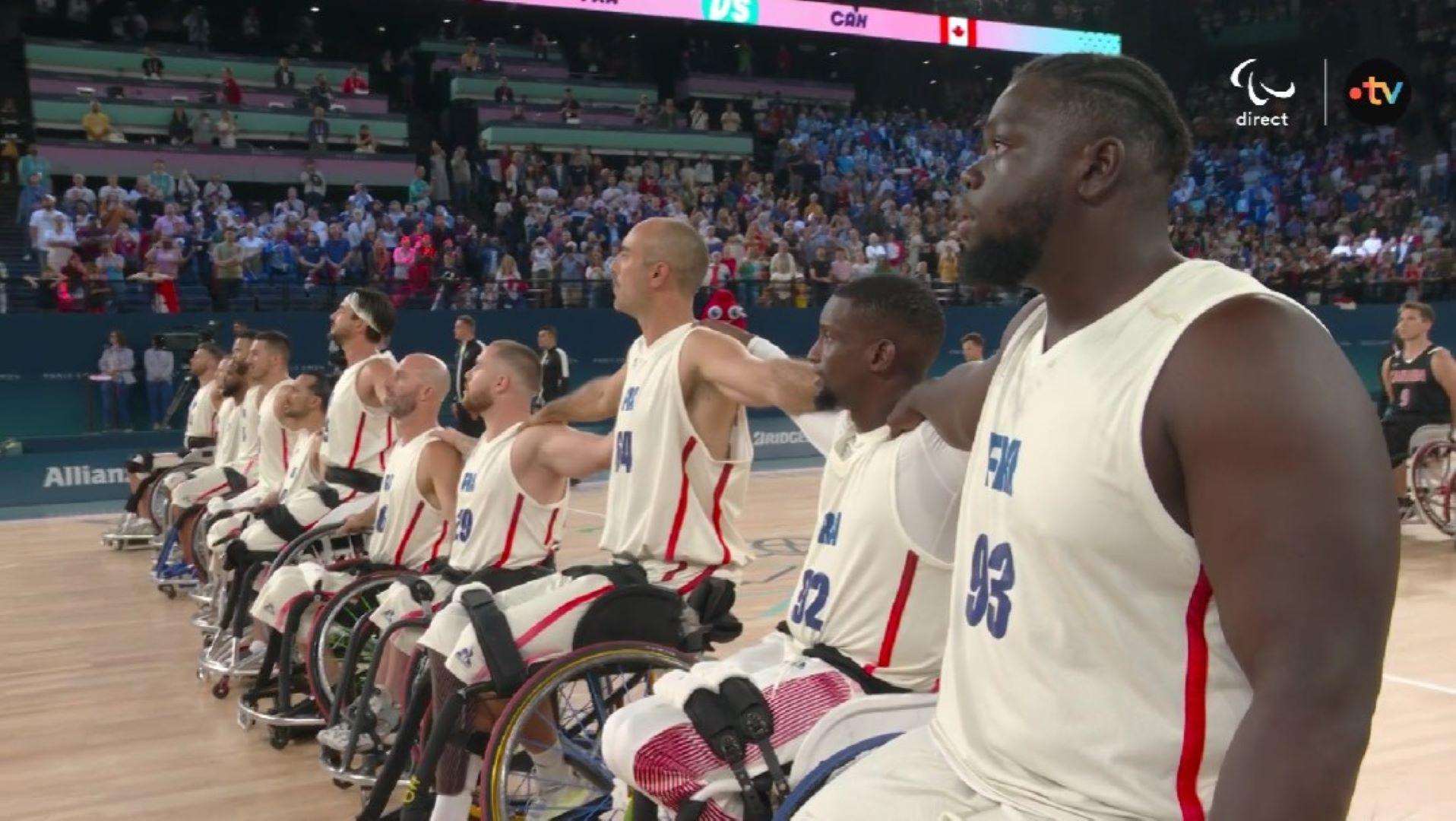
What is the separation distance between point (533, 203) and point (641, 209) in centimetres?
141

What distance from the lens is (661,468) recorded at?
335 centimetres

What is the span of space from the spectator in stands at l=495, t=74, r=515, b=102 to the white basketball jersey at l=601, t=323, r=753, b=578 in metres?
16.5

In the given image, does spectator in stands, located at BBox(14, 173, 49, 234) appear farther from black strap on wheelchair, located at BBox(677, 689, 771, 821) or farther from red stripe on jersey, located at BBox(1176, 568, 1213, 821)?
red stripe on jersey, located at BBox(1176, 568, 1213, 821)

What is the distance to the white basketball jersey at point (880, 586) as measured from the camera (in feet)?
7.57

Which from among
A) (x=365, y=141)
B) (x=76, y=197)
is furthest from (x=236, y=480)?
(x=365, y=141)

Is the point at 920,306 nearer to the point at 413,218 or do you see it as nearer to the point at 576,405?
the point at 576,405

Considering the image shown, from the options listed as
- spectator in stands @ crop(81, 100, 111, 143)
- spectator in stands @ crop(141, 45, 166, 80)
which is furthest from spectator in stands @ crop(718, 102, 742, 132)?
spectator in stands @ crop(81, 100, 111, 143)

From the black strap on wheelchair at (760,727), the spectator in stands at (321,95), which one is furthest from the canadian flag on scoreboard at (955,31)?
the black strap on wheelchair at (760,727)

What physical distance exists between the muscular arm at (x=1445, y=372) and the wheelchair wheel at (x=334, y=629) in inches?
250

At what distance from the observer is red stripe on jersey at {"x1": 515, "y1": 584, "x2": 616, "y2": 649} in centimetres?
315

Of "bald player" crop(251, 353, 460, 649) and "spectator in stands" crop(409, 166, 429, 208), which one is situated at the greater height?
"spectator in stands" crop(409, 166, 429, 208)

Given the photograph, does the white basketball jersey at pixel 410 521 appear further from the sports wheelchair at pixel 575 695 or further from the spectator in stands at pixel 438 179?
the spectator in stands at pixel 438 179

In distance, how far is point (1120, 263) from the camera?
1364 millimetres

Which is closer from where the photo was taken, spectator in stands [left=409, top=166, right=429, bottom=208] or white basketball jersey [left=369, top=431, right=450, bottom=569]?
white basketball jersey [left=369, top=431, right=450, bottom=569]
